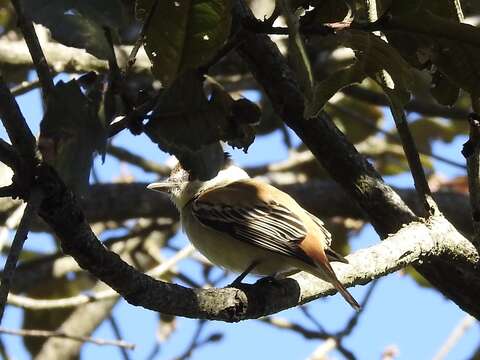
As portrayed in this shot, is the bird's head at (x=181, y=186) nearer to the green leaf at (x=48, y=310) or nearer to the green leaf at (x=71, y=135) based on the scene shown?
the green leaf at (x=48, y=310)

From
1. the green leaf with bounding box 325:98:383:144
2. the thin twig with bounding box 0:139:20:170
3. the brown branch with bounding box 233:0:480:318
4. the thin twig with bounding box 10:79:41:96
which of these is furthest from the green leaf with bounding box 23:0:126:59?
the green leaf with bounding box 325:98:383:144

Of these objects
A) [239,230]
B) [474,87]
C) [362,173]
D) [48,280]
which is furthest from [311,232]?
[48,280]

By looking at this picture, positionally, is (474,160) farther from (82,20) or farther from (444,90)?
(82,20)

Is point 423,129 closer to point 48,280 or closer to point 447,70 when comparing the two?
point 48,280

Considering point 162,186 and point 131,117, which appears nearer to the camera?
point 131,117

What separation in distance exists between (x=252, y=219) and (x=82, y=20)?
233 centimetres

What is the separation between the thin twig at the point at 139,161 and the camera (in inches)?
216

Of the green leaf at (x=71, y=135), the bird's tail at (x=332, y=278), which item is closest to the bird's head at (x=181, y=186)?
the bird's tail at (x=332, y=278)

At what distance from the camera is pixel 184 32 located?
1763mm

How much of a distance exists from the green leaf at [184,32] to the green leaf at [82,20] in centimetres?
20

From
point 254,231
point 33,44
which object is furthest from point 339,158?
point 33,44

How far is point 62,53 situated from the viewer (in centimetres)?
440

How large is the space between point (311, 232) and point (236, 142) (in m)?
Answer: 1.53

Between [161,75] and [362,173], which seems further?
[362,173]
